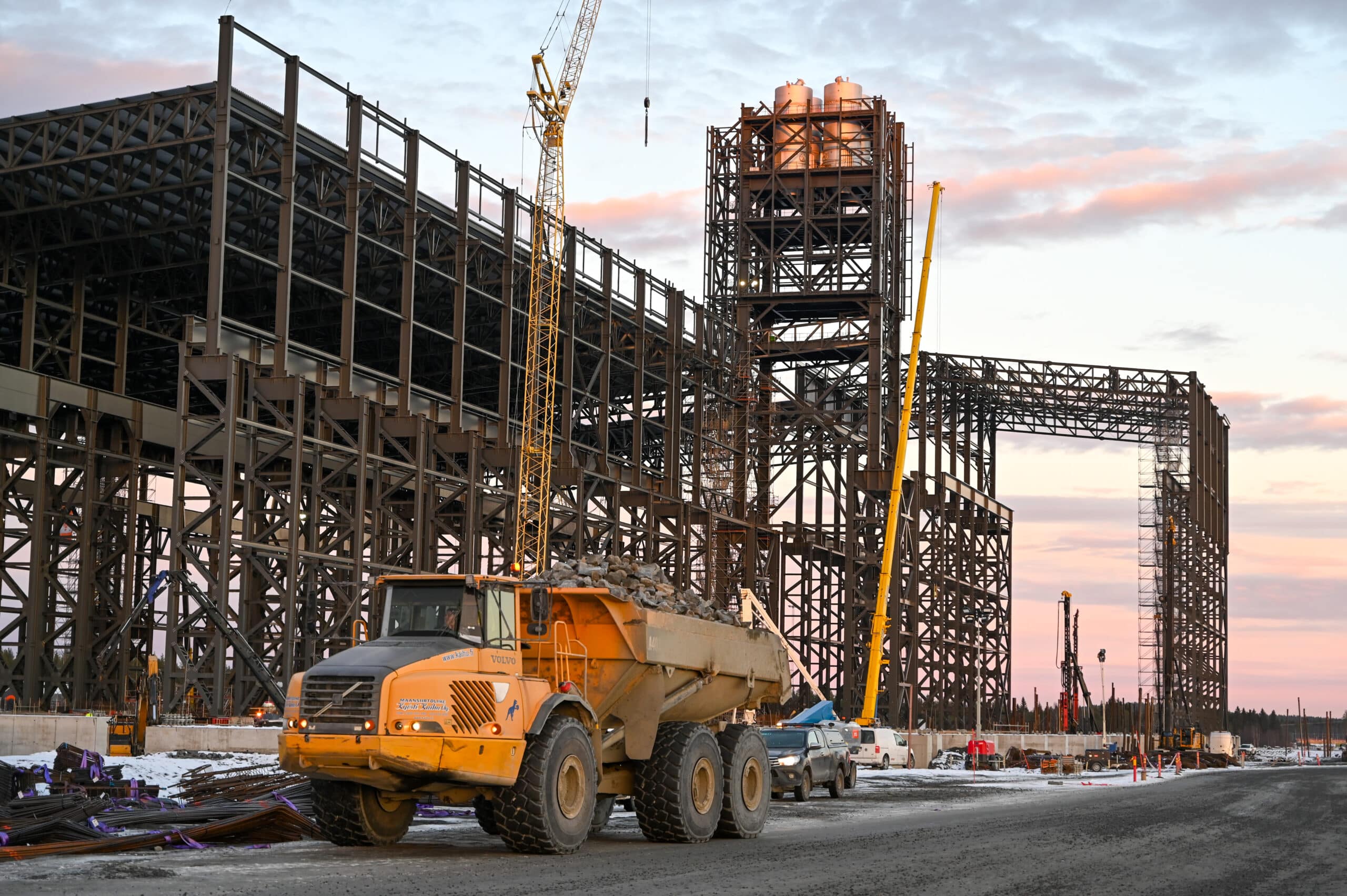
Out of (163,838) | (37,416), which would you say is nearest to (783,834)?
(163,838)

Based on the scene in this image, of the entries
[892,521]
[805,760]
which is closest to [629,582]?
[805,760]

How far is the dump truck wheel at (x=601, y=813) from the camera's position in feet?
65.1

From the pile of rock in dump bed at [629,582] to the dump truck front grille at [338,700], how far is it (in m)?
3.37

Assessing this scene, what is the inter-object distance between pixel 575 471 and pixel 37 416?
20.0m

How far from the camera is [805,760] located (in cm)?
3269

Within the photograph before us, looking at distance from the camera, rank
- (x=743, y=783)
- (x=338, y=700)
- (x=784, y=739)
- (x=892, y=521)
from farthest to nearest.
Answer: (x=892, y=521), (x=784, y=739), (x=743, y=783), (x=338, y=700)

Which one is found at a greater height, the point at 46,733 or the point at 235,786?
the point at 46,733

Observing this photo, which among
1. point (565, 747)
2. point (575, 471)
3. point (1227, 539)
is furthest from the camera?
point (1227, 539)

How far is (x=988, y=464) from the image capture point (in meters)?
101

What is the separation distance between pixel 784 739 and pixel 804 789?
4.41 feet

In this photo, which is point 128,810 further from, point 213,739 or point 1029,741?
point 1029,741

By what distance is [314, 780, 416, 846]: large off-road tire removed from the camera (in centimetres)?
1708

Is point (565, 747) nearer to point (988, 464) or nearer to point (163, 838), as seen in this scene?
point (163, 838)

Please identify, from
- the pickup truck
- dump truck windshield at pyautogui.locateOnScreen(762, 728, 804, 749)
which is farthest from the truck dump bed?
dump truck windshield at pyautogui.locateOnScreen(762, 728, 804, 749)
